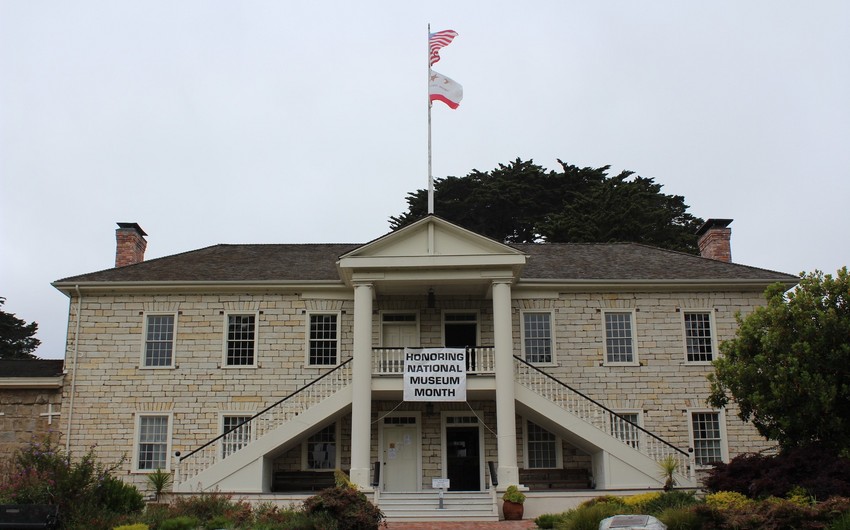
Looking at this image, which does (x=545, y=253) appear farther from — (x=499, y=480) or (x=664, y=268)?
(x=499, y=480)

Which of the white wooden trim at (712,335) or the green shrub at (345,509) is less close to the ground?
the white wooden trim at (712,335)

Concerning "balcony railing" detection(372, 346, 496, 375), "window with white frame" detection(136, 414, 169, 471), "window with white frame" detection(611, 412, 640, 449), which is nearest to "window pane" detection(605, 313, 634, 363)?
"window with white frame" detection(611, 412, 640, 449)

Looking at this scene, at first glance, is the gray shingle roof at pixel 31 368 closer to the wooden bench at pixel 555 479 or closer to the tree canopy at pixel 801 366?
the wooden bench at pixel 555 479

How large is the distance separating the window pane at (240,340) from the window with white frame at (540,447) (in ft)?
28.3

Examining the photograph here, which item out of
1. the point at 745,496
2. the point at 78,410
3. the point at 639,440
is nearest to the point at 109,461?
the point at 78,410

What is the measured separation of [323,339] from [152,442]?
5.79m

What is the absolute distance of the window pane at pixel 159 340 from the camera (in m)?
26.1

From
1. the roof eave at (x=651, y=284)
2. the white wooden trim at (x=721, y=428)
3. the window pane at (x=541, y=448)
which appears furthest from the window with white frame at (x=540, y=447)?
the roof eave at (x=651, y=284)

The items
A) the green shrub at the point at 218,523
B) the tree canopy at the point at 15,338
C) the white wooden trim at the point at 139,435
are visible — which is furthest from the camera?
the tree canopy at the point at 15,338

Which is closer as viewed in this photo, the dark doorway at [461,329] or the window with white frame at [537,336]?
the window with white frame at [537,336]

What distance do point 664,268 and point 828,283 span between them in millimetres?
8145

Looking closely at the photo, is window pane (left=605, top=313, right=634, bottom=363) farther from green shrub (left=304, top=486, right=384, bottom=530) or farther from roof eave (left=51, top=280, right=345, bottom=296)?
green shrub (left=304, top=486, right=384, bottom=530)

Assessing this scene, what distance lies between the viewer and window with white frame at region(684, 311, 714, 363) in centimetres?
2606

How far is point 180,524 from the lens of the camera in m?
17.4
